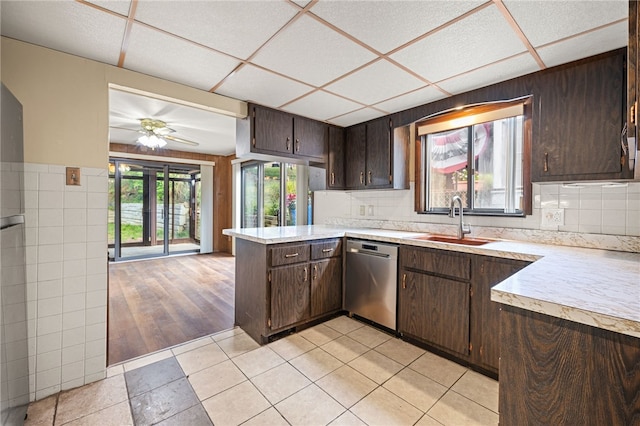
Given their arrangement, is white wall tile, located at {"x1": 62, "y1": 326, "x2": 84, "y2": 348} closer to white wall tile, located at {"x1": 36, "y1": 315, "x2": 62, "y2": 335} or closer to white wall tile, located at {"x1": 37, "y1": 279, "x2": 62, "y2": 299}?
white wall tile, located at {"x1": 36, "y1": 315, "x2": 62, "y2": 335}

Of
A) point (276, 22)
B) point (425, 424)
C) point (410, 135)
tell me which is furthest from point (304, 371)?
point (410, 135)

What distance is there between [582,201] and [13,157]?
356cm

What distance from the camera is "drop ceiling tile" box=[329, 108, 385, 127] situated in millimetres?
2996

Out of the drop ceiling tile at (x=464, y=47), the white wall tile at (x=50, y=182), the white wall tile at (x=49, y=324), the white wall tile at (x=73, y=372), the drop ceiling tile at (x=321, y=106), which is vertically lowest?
the white wall tile at (x=73, y=372)

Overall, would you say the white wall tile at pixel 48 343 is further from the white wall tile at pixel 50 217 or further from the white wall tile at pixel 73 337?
the white wall tile at pixel 50 217

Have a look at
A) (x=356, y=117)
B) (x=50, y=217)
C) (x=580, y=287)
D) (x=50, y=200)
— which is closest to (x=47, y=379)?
(x=50, y=217)

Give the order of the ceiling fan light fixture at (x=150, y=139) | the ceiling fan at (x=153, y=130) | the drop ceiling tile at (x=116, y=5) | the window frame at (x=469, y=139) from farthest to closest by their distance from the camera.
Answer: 1. the ceiling fan light fixture at (x=150, y=139)
2. the ceiling fan at (x=153, y=130)
3. the window frame at (x=469, y=139)
4. the drop ceiling tile at (x=116, y=5)

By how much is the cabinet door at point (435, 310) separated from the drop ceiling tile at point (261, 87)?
1.86 m

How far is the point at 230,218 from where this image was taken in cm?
687

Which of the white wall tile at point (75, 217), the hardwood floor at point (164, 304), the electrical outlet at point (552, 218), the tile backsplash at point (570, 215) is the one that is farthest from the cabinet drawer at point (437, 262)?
the white wall tile at point (75, 217)

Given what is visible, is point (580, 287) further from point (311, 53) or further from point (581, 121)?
point (311, 53)

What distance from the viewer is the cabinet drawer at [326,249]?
107 inches

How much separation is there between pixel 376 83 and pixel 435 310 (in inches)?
74.6

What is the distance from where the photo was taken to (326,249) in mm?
2816
